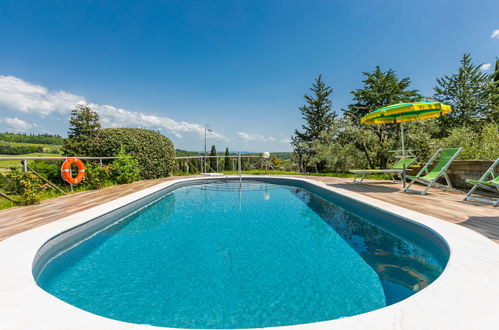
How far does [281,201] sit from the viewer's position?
5703mm

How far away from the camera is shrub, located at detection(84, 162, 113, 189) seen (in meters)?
6.14

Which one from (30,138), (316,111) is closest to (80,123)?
(30,138)

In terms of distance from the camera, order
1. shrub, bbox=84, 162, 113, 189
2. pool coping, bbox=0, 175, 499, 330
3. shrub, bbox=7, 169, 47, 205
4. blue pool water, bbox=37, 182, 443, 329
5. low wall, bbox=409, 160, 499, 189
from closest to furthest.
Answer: pool coping, bbox=0, 175, 499, 330 < blue pool water, bbox=37, 182, 443, 329 < shrub, bbox=7, 169, 47, 205 < low wall, bbox=409, 160, 499, 189 < shrub, bbox=84, 162, 113, 189

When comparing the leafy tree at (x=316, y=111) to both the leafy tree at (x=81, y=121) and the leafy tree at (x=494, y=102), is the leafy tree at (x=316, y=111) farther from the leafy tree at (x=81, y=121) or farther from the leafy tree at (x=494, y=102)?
the leafy tree at (x=81, y=121)

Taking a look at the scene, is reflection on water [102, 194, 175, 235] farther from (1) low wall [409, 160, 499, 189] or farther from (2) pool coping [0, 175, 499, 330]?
(1) low wall [409, 160, 499, 189]

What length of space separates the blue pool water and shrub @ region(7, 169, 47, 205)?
184cm

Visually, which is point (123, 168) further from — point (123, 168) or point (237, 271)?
point (237, 271)

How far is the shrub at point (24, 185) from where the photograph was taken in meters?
4.04

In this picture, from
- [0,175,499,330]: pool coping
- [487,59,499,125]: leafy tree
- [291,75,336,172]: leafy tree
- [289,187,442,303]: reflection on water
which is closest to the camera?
[0,175,499,330]: pool coping

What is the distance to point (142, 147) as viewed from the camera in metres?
8.12

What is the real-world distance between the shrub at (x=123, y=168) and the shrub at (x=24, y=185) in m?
2.84

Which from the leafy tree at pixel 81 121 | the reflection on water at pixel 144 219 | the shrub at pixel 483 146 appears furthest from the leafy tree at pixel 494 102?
the leafy tree at pixel 81 121

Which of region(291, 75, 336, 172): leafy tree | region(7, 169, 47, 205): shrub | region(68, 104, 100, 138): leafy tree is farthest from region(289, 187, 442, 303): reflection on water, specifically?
region(68, 104, 100, 138): leafy tree

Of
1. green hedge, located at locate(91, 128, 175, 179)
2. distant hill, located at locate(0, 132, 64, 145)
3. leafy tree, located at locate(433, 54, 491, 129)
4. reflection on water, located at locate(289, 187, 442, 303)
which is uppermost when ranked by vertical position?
leafy tree, located at locate(433, 54, 491, 129)
